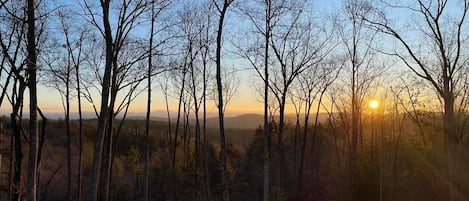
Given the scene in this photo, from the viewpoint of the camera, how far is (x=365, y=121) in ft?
89.8

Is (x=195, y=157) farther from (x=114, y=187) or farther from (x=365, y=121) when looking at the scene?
(x=365, y=121)

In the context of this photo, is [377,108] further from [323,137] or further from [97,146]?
[97,146]

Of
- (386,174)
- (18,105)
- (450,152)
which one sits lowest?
(386,174)

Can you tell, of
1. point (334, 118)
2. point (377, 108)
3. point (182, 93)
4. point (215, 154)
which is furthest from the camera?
point (215, 154)

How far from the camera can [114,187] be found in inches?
1194

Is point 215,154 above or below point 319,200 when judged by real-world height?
above

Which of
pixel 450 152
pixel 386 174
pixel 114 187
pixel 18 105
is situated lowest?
pixel 114 187

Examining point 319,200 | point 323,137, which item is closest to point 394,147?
point 319,200

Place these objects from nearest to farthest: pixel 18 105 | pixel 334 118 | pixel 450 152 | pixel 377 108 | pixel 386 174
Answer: pixel 18 105, pixel 450 152, pixel 386 174, pixel 334 118, pixel 377 108

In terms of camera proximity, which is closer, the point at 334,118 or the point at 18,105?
the point at 18,105

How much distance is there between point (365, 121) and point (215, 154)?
996 cm

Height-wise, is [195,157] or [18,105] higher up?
[18,105]

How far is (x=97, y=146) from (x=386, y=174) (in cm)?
1724

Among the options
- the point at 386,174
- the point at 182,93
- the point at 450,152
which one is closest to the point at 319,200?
the point at 386,174
